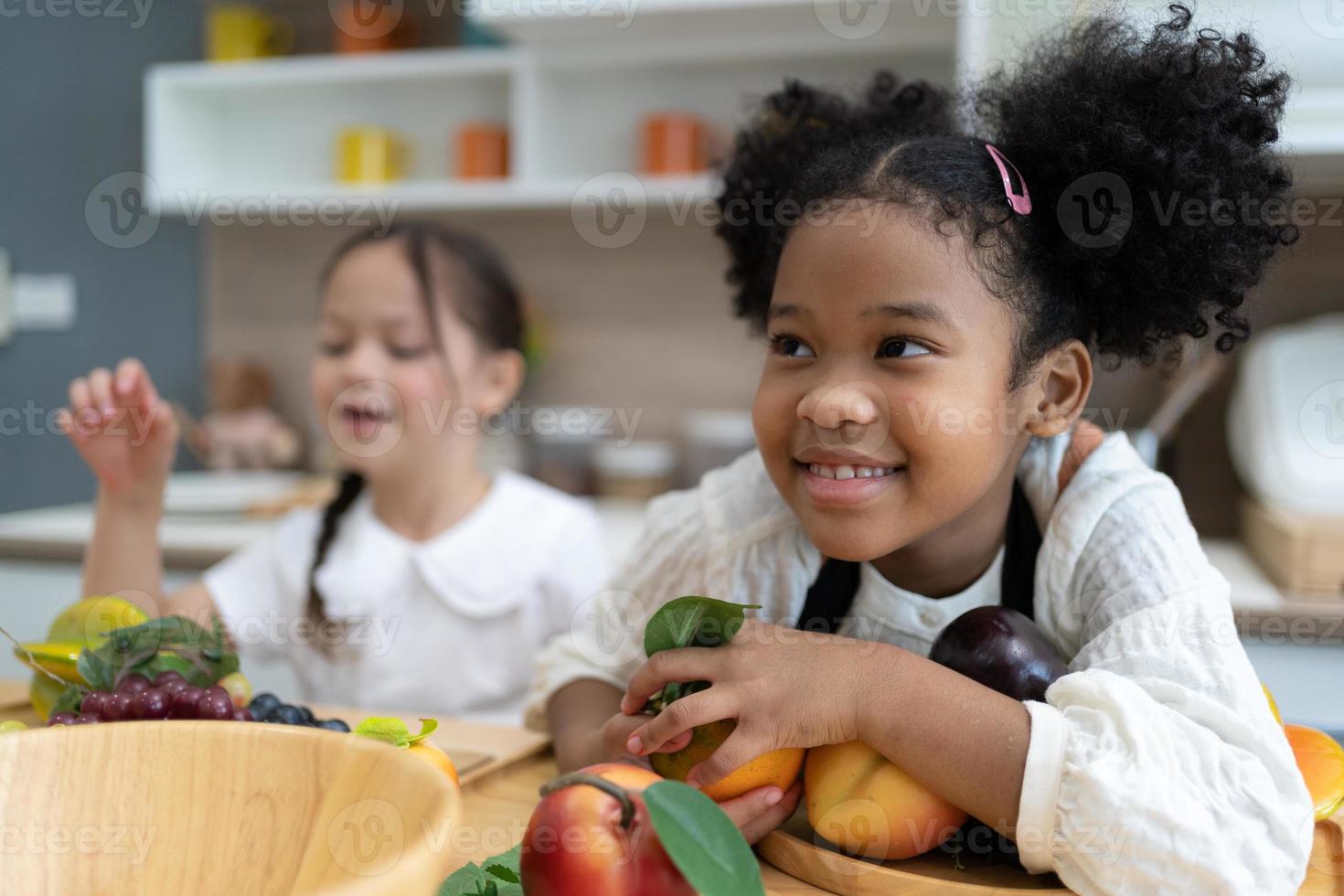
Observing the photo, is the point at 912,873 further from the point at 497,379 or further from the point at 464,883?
the point at 497,379

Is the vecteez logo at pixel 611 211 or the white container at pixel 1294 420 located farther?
the vecteez logo at pixel 611 211

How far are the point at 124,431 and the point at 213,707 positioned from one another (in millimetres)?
495

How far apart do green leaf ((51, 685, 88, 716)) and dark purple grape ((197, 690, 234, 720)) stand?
0.09m

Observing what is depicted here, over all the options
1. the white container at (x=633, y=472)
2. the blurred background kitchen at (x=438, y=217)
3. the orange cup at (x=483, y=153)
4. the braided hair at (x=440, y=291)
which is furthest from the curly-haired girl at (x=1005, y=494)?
the orange cup at (x=483, y=153)

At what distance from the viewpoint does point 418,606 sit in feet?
4.93

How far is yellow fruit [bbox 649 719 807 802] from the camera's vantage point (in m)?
0.60

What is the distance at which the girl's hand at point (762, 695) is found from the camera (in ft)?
1.95

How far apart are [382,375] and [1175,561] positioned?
108 cm

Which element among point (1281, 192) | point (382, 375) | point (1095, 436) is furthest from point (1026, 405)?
point (382, 375)

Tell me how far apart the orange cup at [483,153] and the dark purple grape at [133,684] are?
5.69 feet

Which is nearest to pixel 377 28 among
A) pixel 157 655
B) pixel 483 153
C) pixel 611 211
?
pixel 483 153

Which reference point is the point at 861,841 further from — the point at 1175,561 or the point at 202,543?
the point at 202,543

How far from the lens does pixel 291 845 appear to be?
19.4 inches

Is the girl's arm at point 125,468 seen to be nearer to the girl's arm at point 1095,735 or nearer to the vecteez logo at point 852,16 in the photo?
the girl's arm at point 1095,735
